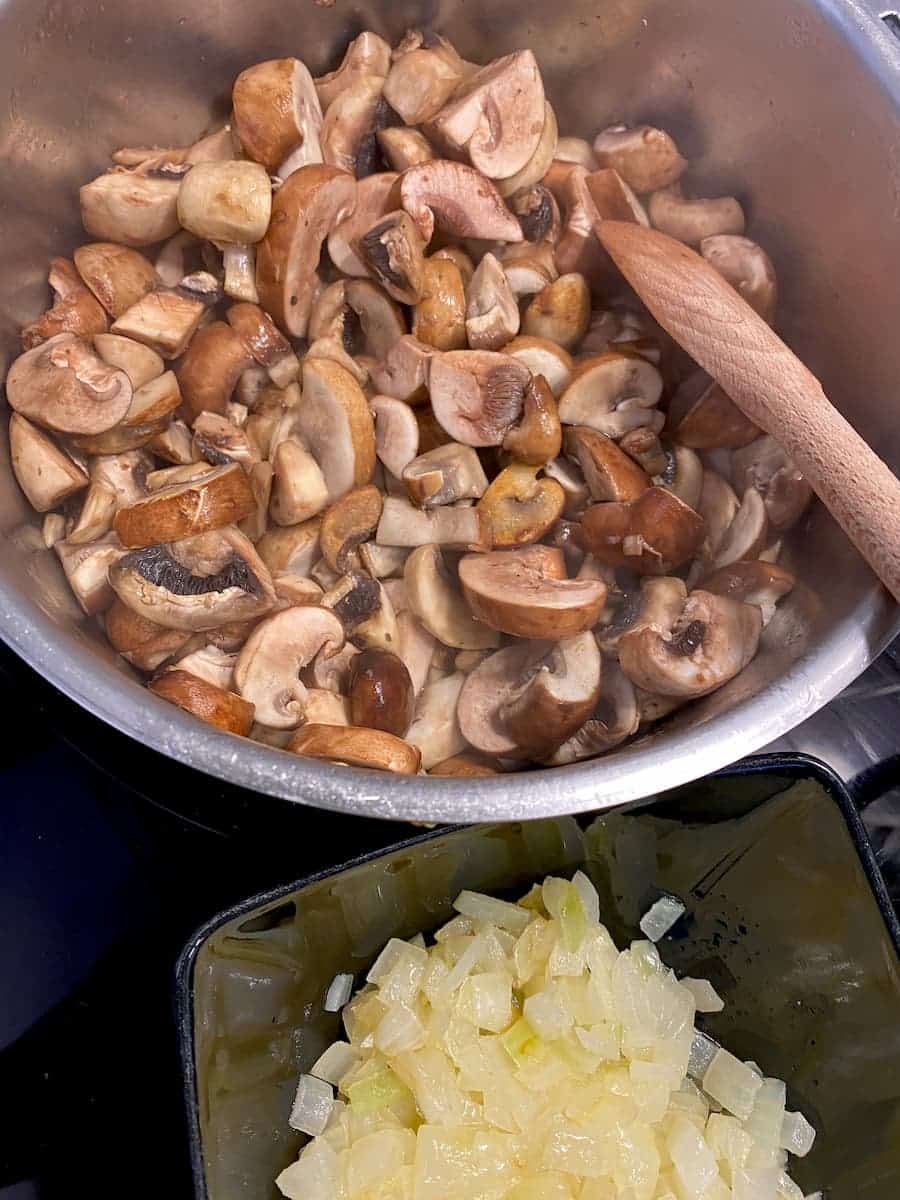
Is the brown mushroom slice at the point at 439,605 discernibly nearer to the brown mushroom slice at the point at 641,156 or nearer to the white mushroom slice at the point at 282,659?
the white mushroom slice at the point at 282,659

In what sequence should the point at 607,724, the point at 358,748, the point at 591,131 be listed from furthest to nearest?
the point at 591,131
the point at 607,724
the point at 358,748

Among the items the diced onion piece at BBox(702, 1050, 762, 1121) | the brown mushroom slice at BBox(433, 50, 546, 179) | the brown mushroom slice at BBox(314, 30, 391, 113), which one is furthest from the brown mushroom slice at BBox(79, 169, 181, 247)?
the diced onion piece at BBox(702, 1050, 762, 1121)

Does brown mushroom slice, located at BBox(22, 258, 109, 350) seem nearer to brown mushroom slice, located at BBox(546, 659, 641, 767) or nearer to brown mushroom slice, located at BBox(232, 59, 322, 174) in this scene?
brown mushroom slice, located at BBox(232, 59, 322, 174)

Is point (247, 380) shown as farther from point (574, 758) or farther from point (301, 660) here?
point (574, 758)

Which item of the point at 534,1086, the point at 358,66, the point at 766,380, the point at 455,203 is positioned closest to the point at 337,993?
the point at 534,1086

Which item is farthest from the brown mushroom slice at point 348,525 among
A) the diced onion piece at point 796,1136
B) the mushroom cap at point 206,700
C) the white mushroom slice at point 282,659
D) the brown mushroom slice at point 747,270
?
the diced onion piece at point 796,1136

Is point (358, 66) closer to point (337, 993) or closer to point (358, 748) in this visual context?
point (358, 748)
